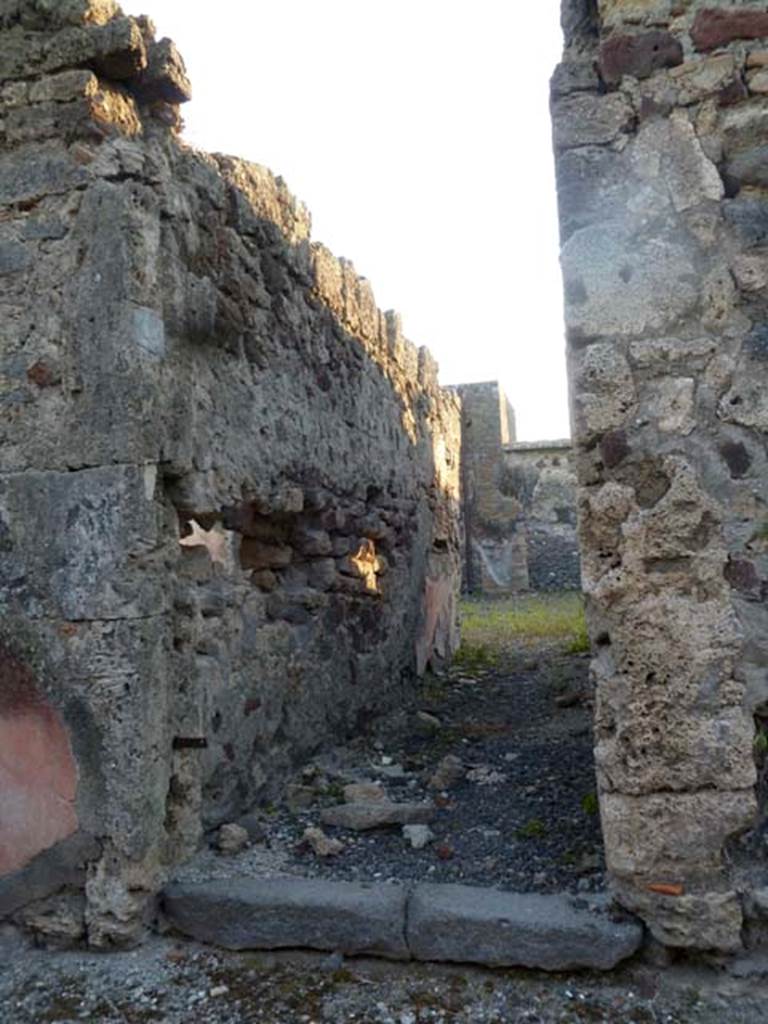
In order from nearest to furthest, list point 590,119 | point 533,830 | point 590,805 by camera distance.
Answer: point 590,119 → point 533,830 → point 590,805

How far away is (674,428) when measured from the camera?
7.07 ft

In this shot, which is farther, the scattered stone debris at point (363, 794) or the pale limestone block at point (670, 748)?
the scattered stone debris at point (363, 794)

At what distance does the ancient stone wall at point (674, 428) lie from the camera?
81.7 inches

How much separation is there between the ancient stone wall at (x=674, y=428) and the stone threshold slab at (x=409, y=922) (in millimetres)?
158

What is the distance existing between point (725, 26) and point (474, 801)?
2578 mm

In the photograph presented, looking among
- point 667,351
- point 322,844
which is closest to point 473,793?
point 322,844

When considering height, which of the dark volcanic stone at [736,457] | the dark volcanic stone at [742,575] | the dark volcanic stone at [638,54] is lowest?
the dark volcanic stone at [742,575]

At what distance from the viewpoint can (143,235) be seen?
2514mm

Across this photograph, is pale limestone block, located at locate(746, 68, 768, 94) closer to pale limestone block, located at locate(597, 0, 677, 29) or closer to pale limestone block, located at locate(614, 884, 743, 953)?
pale limestone block, located at locate(597, 0, 677, 29)

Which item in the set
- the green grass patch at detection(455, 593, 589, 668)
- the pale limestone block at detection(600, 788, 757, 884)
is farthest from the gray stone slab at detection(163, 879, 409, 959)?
the green grass patch at detection(455, 593, 589, 668)

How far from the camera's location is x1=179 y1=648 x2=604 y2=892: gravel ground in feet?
8.30

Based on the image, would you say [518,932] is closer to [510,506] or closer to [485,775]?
[485,775]

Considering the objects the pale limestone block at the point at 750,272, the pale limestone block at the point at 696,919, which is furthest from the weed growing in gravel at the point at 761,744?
the pale limestone block at the point at 750,272

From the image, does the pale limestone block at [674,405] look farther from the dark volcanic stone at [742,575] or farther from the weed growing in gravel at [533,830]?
the weed growing in gravel at [533,830]
